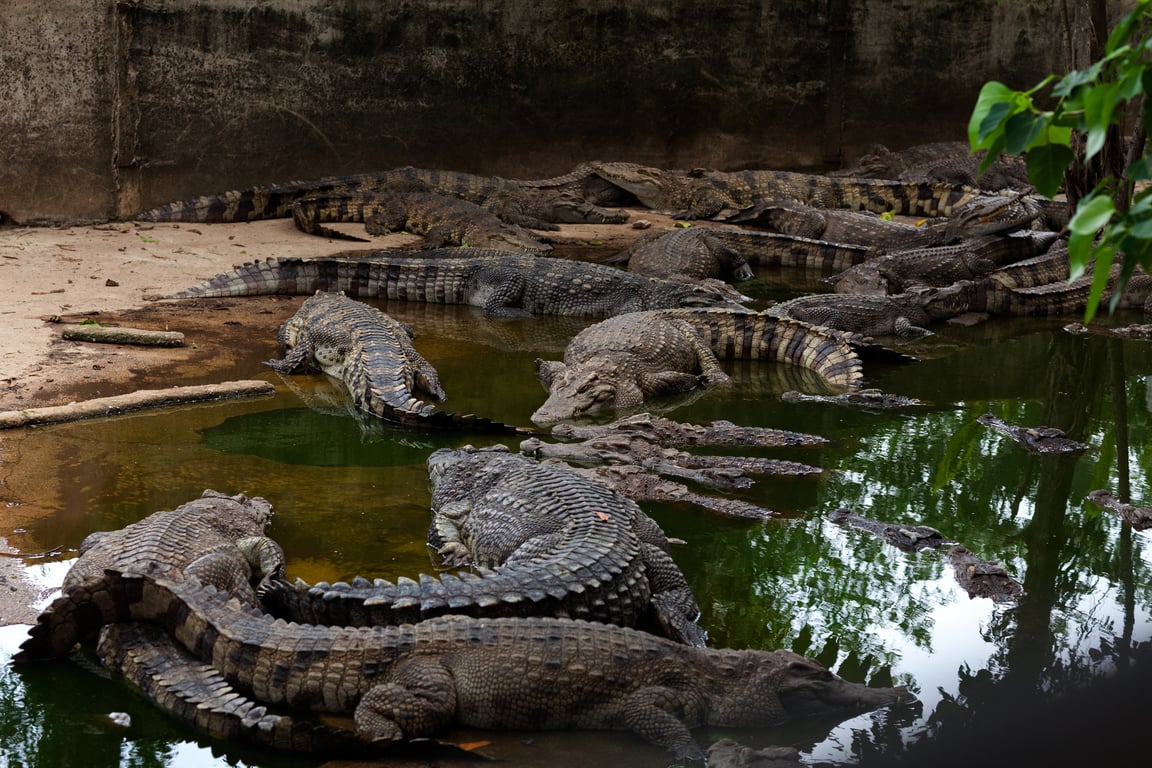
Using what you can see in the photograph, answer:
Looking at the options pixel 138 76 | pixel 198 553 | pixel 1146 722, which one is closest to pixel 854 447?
pixel 198 553

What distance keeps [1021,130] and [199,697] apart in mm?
2632

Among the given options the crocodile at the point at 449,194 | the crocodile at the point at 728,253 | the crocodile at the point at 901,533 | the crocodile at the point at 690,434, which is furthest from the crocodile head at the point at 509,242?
the crocodile at the point at 901,533

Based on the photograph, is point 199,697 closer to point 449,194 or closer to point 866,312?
point 866,312

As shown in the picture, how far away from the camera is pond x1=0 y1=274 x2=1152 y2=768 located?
11.1 ft

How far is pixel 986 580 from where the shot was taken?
14.5 feet

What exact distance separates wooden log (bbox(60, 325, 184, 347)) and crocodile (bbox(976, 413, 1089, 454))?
494 cm

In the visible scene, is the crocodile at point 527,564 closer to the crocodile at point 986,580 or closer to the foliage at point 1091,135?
the crocodile at point 986,580

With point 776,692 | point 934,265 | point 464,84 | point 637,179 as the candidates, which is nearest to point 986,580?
point 776,692

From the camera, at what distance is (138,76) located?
11.1 m

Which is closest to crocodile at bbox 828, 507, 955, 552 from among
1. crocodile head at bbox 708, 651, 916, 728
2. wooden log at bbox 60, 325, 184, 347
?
crocodile head at bbox 708, 651, 916, 728

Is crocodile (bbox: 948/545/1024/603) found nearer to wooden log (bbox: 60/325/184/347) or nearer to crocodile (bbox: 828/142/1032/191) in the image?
wooden log (bbox: 60/325/184/347)

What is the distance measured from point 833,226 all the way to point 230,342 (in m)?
6.82

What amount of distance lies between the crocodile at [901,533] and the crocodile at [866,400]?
1.92m

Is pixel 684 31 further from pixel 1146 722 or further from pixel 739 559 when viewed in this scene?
pixel 1146 722
